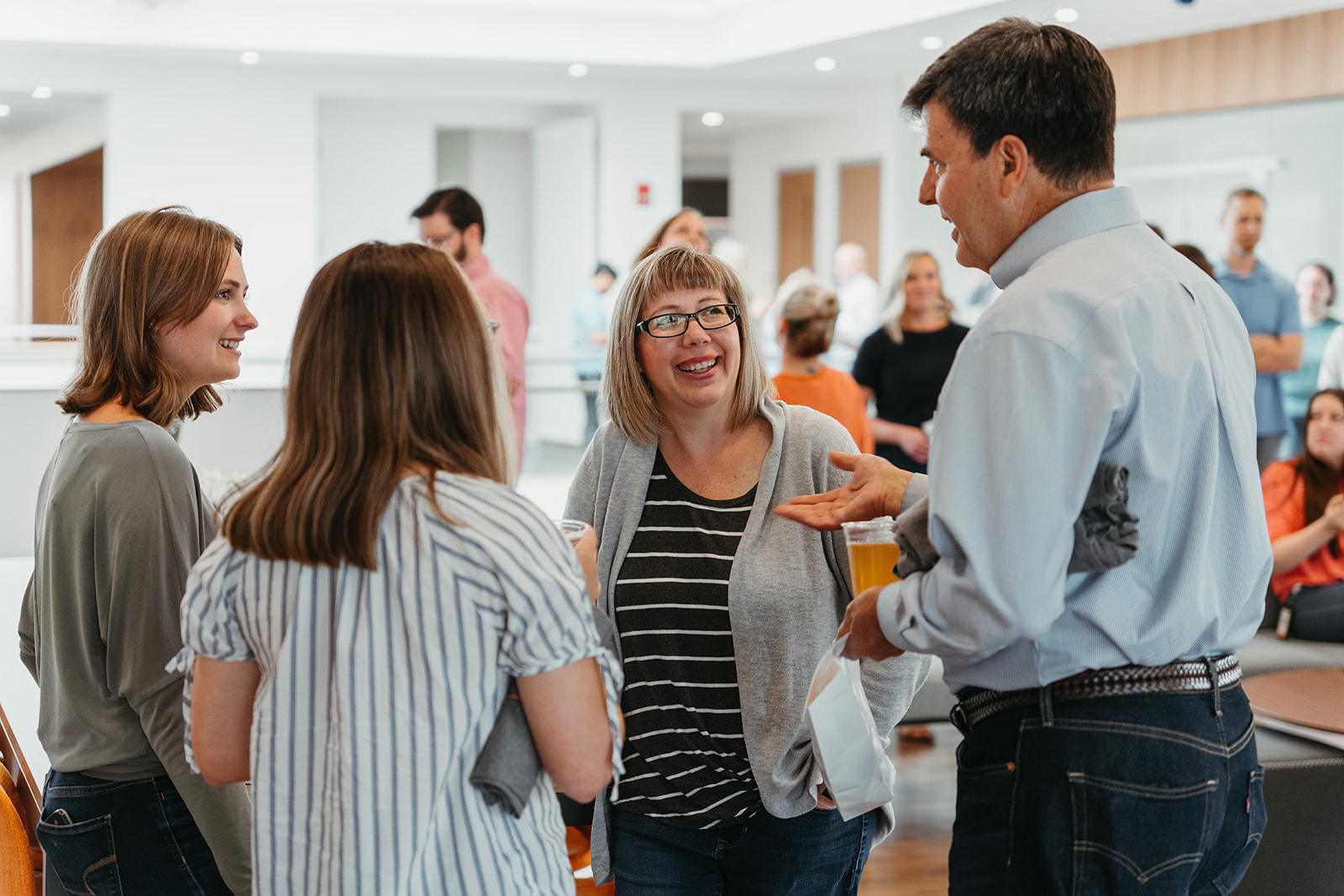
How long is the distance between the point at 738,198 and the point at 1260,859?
10.3 m

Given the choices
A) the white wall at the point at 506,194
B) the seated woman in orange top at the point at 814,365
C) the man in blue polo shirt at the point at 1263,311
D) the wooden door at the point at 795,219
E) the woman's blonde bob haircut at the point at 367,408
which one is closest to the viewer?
the woman's blonde bob haircut at the point at 367,408

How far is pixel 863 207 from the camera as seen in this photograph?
34.7 ft

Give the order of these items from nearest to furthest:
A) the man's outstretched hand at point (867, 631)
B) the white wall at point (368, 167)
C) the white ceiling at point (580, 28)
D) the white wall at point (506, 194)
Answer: the man's outstretched hand at point (867, 631) < the white ceiling at point (580, 28) < the white wall at point (368, 167) < the white wall at point (506, 194)

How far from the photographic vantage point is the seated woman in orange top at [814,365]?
373cm

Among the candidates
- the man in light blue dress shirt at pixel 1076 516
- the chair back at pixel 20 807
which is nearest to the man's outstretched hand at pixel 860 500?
Answer: the man in light blue dress shirt at pixel 1076 516

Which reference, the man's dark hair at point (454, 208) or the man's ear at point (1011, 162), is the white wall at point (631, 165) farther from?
the man's ear at point (1011, 162)

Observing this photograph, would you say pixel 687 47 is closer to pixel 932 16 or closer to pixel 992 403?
pixel 932 16

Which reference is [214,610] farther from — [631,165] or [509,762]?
[631,165]

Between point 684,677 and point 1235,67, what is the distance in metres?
7.06

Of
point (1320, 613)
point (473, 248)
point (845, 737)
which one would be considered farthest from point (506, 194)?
point (845, 737)

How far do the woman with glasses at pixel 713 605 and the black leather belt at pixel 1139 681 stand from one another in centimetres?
43

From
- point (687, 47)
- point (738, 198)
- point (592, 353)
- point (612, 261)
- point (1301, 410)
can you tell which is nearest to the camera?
point (1301, 410)

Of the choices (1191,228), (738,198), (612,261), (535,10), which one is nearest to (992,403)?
(1191,228)

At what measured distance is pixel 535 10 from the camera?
866cm
